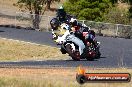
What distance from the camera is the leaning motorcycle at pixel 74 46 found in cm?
2520

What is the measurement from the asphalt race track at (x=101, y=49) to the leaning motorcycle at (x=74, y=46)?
38 cm

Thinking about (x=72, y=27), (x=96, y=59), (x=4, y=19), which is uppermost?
(x=72, y=27)

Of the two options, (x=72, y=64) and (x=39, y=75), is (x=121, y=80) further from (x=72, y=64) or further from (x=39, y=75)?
(x=72, y=64)

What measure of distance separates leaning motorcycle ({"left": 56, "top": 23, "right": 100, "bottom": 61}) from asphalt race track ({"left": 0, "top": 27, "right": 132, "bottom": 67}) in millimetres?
380

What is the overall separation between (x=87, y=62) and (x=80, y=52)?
2.15 ft

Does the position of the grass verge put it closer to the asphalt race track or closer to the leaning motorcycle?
the asphalt race track

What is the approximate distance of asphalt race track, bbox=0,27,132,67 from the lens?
24.9 meters

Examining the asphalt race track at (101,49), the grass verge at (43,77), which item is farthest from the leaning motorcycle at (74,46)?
the grass verge at (43,77)

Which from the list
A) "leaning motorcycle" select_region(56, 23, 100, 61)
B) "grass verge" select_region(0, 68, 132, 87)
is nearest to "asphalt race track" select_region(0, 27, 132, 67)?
"leaning motorcycle" select_region(56, 23, 100, 61)

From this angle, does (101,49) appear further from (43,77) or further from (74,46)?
(43,77)

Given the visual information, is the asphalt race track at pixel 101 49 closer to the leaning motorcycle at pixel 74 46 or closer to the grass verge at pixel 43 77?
the leaning motorcycle at pixel 74 46

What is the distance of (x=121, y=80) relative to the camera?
15.0 meters

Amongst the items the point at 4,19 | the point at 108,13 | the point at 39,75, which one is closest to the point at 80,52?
the point at 39,75

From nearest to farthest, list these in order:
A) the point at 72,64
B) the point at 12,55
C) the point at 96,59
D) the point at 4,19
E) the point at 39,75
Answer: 1. the point at 39,75
2. the point at 72,64
3. the point at 96,59
4. the point at 12,55
5. the point at 4,19
